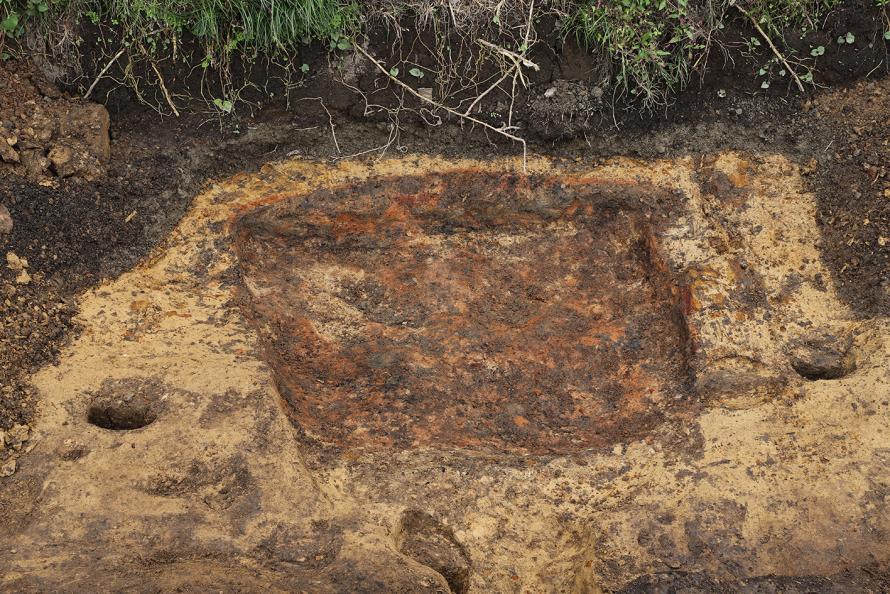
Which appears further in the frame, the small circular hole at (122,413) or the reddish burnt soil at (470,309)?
the reddish burnt soil at (470,309)

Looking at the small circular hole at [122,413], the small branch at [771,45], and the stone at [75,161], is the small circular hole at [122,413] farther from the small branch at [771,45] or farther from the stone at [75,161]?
the small branch at [771,45]

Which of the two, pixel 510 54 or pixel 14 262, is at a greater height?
pixel 510 54

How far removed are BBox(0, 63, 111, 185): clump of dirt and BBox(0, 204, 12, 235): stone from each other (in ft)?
0.57

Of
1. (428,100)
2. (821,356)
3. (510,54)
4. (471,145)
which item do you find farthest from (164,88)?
(821,356)

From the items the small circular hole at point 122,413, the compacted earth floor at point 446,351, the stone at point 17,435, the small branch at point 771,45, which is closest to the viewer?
the compacted earth floor at point 446,351

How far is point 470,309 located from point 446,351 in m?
0.27

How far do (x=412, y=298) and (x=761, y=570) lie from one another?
209 centimetres

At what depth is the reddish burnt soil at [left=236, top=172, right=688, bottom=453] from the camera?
4000mm

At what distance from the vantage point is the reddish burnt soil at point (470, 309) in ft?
13.1

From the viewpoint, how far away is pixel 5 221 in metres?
3.77

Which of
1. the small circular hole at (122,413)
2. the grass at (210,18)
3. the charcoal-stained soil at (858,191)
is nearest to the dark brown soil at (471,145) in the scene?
the charcoal-stained soil at (858,191)

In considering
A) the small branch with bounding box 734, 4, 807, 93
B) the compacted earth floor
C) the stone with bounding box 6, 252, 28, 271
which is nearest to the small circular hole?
the compacted earth floor

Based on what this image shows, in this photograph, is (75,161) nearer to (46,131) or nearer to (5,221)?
(46,131)

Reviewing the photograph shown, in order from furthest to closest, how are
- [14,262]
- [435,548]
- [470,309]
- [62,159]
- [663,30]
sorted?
1. [470,309]
2. [663,30]
3. [62,159]
4. [14,262]
5. [435,548]
